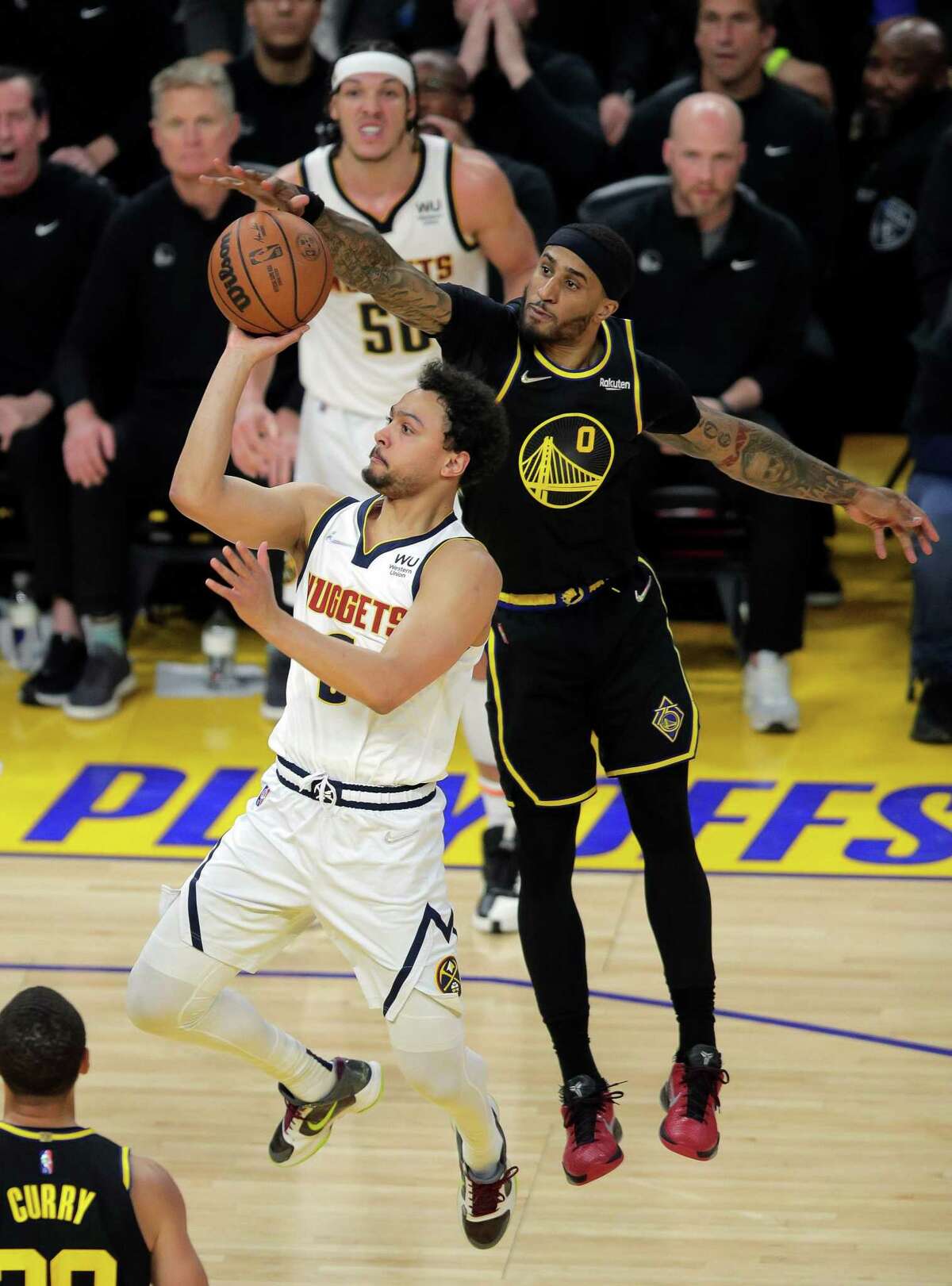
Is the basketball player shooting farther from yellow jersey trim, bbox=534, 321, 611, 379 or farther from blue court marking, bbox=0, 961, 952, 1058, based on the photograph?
blue court marking, bbox=0, 961, 952, 1058

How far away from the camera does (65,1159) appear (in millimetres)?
3773

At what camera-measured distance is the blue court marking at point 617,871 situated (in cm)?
739

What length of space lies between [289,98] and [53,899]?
13.5ft

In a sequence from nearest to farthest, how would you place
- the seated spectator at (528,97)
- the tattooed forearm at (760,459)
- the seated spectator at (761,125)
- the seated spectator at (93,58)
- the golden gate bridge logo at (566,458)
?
the golden gate bridge logo at (566,458)
the tattooed forearm at (760,459)
the seated spectator at (761,125)
the seated spectator at (528,97)
the seated spectator at (93,58)

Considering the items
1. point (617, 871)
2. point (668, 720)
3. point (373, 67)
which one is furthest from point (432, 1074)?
point (373, 67)

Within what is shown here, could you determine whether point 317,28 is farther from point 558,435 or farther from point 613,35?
point 558,435

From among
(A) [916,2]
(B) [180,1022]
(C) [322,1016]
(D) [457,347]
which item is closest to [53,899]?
(C) [322,1016]

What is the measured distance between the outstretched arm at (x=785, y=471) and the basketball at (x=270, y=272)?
104cm

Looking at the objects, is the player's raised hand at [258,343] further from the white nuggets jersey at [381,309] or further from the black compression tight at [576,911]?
the white nuggets jersey at [381,309]

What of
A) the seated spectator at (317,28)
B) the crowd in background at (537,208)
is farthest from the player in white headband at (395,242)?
the seated spectator at (317,28)

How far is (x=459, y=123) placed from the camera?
9242mm

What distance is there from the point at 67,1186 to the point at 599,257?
2542 millimetres

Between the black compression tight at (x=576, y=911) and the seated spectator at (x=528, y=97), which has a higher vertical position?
the seated spectator at (x=528, y=97)

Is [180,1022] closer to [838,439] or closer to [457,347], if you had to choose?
[457,347]
